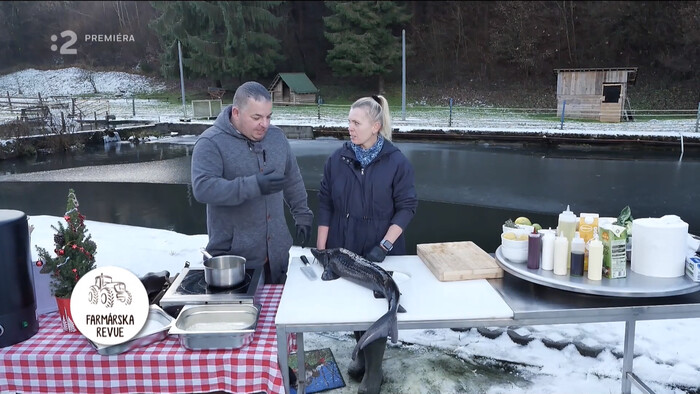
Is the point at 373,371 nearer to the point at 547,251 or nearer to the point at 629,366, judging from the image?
the point at 547,251

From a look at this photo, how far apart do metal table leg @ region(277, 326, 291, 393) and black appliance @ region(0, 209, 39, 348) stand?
907 millimetres

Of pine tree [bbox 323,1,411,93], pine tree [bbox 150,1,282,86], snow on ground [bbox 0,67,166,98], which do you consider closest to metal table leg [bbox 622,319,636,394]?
pine tree [bbox 323,1,411,93]

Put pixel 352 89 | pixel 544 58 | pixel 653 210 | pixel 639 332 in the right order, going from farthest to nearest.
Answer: pixel 352 89 < pixel 544 58 < pixel 653 210 < pixel 639 332

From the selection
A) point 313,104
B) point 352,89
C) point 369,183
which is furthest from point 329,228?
point 352,89

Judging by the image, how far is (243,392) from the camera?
1767mm

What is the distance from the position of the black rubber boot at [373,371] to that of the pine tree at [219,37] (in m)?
27.6

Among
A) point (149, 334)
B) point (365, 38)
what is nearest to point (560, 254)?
point (149, 334)

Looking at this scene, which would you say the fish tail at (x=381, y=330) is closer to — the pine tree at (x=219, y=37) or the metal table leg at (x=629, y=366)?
the metal table leg at (x=629, y=366)

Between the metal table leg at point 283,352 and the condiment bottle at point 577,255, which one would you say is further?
the condiment bottle at point 577,255

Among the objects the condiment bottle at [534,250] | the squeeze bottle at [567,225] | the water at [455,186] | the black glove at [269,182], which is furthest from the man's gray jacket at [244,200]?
the water at [455,186]

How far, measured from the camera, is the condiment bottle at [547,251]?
2.10 meters

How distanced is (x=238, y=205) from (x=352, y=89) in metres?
28.2

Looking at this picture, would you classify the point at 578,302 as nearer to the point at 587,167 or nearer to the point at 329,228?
the point at 329,228

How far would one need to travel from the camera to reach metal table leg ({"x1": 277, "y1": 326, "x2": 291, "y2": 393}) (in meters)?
1.79
